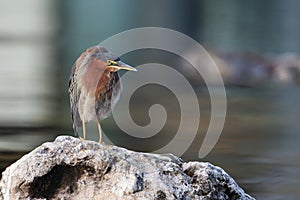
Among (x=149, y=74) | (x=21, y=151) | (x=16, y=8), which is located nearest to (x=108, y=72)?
(x=21, y=151)

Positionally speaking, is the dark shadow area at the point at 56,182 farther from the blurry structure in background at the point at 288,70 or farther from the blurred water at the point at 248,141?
the blurry structure in background at the point at 288,70

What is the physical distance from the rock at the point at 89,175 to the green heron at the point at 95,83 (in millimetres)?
282

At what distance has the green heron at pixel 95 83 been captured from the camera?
3027mm

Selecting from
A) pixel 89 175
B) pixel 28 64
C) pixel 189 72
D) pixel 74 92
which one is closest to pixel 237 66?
pixel 189 72

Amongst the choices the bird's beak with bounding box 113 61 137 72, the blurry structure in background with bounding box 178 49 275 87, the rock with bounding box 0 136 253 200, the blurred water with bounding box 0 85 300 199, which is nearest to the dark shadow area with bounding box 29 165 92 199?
the rock with bounding box 0 136 253 200

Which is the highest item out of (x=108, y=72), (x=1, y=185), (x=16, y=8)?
(x=16, y=8)

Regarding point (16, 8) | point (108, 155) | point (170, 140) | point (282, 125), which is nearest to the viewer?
point (108, 155)

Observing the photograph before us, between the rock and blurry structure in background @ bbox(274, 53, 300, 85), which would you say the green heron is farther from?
blurry structure in background @ bbox(274, 53, 300, 85)

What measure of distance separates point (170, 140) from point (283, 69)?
18.3ft

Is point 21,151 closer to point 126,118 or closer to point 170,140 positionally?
point 170,140

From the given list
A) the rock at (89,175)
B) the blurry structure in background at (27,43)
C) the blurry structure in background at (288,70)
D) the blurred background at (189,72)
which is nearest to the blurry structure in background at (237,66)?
the blurred background at (189,72)

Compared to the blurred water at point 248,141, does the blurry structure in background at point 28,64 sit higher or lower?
higher

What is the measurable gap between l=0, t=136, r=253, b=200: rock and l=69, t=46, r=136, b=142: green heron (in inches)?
11.1

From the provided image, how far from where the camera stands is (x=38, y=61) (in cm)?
1274
